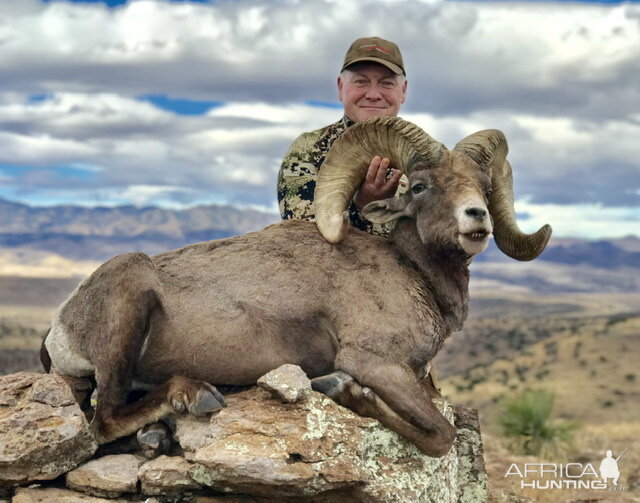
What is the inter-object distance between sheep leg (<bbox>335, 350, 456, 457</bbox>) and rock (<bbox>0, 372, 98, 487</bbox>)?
2.22m

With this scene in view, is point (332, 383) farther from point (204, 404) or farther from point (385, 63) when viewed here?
point (385, 63)

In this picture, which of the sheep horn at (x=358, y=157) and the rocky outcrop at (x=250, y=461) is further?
the sheep horn at (x=358, y=157)

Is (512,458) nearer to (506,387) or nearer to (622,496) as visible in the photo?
(622,496)

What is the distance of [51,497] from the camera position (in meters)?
6.54

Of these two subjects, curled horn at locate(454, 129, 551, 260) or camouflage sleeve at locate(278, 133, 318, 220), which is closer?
curled horn at locate(454, 129, 551, 260)

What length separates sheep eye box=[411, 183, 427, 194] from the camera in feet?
24.1

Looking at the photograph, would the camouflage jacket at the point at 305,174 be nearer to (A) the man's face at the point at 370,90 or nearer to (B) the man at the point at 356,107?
(B) the man at the point at 356,107

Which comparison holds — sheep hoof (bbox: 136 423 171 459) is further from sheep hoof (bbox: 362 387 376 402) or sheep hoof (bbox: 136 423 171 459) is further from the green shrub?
the green shrub

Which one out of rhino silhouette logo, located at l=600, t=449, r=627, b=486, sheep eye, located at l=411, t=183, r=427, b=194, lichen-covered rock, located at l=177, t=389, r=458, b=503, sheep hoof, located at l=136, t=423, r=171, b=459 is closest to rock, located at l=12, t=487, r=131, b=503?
sheep hoof, located at l=136, t=423, r=171, b=459

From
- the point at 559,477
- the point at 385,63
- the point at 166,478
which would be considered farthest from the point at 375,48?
the point at 559,477

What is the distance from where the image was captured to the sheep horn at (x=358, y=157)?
7355 millimetres

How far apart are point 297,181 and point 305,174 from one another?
5.1 inches

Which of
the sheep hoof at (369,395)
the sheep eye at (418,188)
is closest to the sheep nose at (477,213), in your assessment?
the sheep eye at (418,188)

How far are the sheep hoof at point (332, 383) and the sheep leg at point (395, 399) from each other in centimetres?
4
